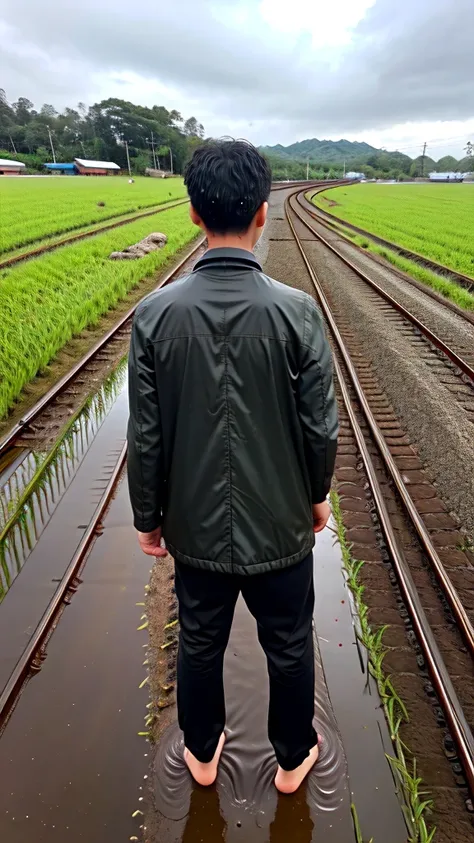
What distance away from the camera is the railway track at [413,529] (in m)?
2.55

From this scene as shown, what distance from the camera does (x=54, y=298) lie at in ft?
31.7

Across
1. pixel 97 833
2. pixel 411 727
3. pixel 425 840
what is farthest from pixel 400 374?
pixel 97 833

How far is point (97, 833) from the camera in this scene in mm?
1999

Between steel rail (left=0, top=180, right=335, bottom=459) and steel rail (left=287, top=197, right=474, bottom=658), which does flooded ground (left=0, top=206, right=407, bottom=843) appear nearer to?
steel rail (left=287, top=197, right=474, bottom=658)

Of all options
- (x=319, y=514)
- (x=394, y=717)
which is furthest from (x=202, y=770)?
(x=319, y=514)

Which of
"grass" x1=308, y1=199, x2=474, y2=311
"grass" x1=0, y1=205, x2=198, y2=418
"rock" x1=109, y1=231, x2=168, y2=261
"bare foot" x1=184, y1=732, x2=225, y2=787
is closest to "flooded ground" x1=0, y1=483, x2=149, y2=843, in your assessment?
"bare foot" x1=184, y1=732, x2=225, y2=787

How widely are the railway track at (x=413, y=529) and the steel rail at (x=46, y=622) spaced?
6.48 feet

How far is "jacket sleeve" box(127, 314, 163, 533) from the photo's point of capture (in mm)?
1426

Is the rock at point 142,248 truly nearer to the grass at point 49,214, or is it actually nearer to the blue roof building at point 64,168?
the grass at point 49,214

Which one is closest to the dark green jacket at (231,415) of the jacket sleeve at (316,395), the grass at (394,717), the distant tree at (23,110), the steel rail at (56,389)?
the jacket sleeve at (316,395)

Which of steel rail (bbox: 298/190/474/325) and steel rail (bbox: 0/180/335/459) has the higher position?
steel rail (bbox: 0/180/335/459)

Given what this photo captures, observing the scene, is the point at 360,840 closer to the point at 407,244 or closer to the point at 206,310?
the point at 206,310

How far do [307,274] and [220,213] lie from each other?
38.9ft

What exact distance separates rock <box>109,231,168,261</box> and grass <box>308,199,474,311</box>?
7097 mm
